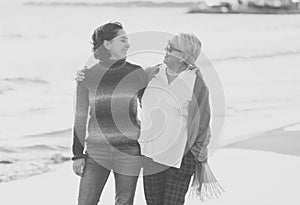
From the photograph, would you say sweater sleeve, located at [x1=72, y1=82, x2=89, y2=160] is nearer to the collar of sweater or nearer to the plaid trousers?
the collar of sweater

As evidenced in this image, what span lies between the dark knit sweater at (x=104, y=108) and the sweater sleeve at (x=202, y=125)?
23 centimetres

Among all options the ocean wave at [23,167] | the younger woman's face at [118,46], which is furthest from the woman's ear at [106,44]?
the ocean wave at [23,167]

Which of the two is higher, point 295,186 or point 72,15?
point 72,15

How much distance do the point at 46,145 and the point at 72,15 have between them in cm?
62

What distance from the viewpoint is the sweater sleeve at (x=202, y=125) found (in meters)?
1.98

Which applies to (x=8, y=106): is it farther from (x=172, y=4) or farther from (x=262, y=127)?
(x=262, y=127)

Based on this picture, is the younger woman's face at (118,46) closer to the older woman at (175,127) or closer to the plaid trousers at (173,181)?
the older woman at (175,127)

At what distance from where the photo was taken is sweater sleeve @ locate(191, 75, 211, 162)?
77.9 inches

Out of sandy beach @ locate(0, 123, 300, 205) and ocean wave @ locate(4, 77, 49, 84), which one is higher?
ocean wave @ locate(4, 77, 49, 84)

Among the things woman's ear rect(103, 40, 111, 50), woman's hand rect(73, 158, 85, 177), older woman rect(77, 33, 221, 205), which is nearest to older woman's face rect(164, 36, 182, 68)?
older woman rect(77, 33, 221, 205)

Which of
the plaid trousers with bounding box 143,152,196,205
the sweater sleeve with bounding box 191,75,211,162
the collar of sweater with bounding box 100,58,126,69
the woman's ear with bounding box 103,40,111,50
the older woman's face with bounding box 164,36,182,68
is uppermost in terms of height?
the woman's ear with bounding box 103,40,111,50

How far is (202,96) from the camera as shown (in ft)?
6.49

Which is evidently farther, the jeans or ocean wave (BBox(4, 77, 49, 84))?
ocean wave (BBox(4, 77, 49, 84))

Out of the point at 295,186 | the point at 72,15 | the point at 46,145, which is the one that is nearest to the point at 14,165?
the point at 46,145
